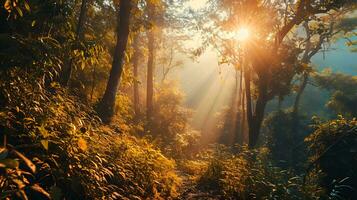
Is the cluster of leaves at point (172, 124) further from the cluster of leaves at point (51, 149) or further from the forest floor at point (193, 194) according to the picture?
the cluster of leaves at point (51, 149)

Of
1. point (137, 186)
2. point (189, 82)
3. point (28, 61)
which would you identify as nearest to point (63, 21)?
point (28, 61)

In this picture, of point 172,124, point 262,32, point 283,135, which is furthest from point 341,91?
point 262,32

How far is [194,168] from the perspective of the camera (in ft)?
40.5

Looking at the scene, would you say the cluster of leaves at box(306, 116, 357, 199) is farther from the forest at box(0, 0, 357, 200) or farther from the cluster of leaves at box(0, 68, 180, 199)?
the cluster of leaves at box(0, 68, 180, 199)

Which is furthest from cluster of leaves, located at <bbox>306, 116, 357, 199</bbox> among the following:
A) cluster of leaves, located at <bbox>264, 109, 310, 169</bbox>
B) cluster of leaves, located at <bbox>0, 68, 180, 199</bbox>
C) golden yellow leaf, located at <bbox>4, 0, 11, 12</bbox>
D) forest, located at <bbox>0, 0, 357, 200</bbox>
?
cluster of leaves, located at <bbox>264, 109, 310, 169</bbox>

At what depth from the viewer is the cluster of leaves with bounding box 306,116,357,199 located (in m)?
10.4

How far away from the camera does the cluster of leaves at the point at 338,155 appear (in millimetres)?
10414

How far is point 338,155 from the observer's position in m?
10.8

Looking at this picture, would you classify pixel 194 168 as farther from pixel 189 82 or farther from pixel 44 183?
pixel 189 82

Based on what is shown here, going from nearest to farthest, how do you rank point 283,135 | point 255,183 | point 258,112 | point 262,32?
point 255,183 → point 258,112 → point 262,32 → point 283,135

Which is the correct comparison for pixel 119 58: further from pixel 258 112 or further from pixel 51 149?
pixel 51 149

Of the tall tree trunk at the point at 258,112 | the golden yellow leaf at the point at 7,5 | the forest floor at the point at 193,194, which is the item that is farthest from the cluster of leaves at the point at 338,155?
the golden yellow leaf at the point at 7,5

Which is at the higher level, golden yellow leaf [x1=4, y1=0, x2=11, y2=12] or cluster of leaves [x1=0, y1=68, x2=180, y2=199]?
golden yellow leaf [x1=4, y1=0, x2=11, y2=12]

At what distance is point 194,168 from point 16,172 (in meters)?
8.98
